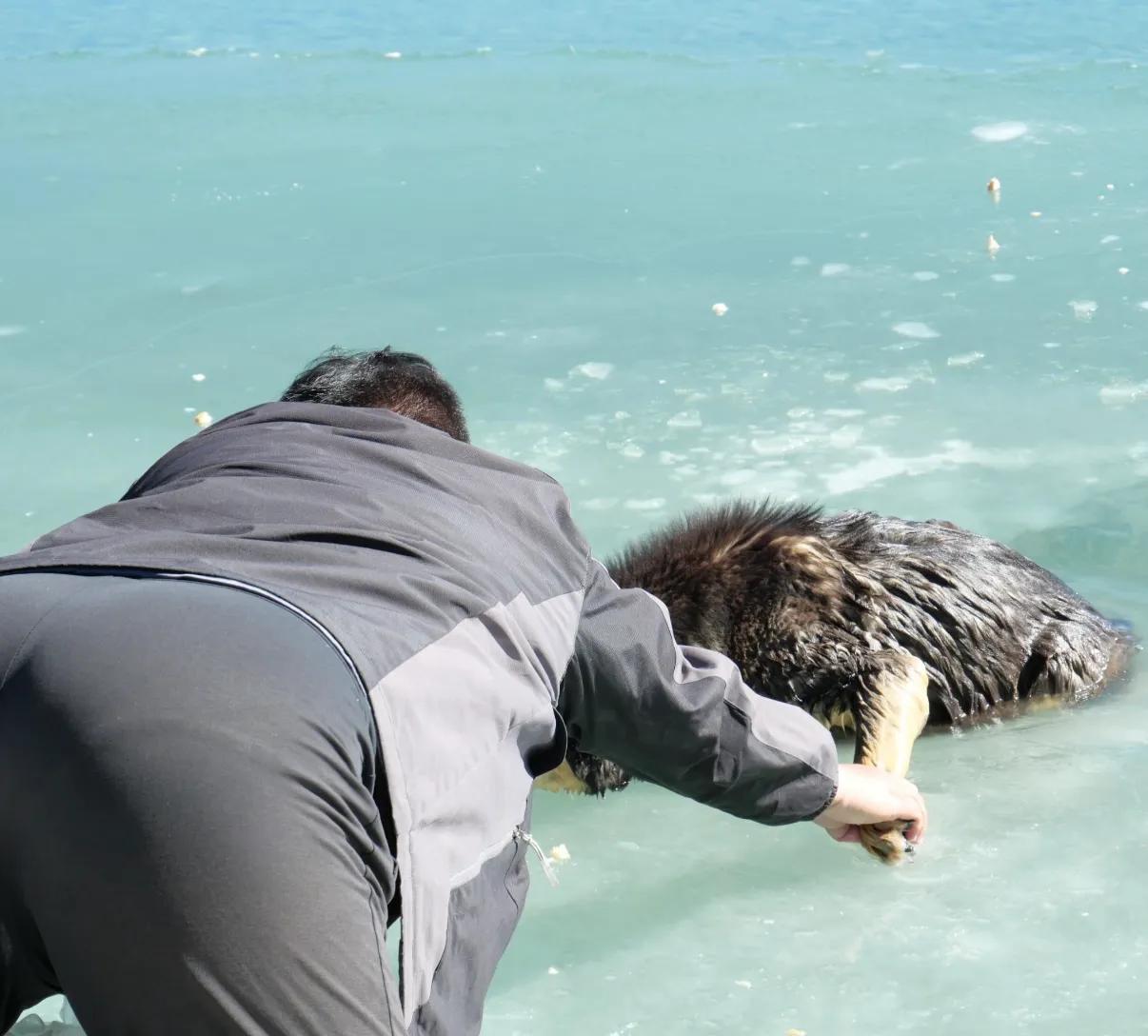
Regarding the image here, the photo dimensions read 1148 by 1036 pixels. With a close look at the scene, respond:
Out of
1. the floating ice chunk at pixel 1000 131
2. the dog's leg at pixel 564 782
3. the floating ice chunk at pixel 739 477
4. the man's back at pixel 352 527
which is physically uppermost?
the man's back at pixel 352 527

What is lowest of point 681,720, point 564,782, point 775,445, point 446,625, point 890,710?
point 564,782

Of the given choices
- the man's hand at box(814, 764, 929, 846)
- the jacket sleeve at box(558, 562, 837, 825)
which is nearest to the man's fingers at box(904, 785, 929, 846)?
the man's hand at box(814, 764, 929, 846)

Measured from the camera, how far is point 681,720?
267cm

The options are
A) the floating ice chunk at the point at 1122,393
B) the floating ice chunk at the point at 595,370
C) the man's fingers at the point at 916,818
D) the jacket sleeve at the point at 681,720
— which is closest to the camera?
the jacket sleeve at the point at 681,720

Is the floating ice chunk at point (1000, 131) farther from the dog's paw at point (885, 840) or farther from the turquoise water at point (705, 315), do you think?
the dog's paw at point (885, 840)

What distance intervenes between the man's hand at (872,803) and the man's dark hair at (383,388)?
1065 millimetres

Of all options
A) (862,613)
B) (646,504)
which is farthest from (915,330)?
(862,613)

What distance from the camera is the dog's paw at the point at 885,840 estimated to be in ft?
10.3

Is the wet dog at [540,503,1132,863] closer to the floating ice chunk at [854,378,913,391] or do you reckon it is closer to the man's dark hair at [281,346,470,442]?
the man's dark hair at [281,346,470,442]

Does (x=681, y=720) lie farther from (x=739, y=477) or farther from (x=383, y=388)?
(x=739, y=477)

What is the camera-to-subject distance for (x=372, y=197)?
352 inches

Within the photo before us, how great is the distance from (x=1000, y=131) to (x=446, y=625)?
8.29m

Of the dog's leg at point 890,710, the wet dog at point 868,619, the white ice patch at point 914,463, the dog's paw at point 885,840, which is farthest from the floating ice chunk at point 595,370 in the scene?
the dog's paw at point 885,840

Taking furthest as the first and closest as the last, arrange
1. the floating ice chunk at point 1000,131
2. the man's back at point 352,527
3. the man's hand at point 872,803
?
the floating ice chunk at point 1000,131 < the man's hand at point 872,803 < the man's back at point 352,527
